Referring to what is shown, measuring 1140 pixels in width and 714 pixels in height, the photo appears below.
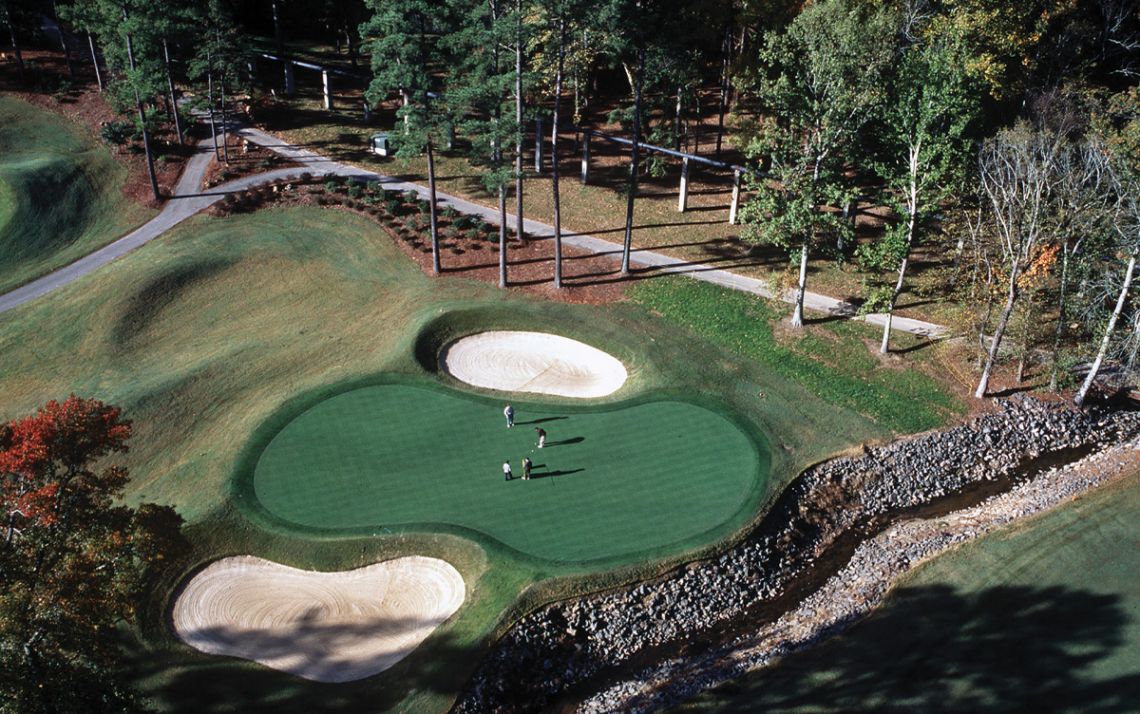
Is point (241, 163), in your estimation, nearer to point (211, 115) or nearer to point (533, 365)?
point (211, 115)

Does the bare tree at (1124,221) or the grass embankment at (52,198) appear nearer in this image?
the bare tree at (1124,221)

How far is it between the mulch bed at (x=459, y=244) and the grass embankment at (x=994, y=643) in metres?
28.2

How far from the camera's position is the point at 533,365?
5244 centimetres

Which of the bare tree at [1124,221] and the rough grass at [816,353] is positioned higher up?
the bare tree at [1124,221]

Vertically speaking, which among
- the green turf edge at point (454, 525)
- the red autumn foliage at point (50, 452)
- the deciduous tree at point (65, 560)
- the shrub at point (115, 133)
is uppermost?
the shrub at point (115, 133)

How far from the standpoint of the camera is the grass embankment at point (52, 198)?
61.5 m

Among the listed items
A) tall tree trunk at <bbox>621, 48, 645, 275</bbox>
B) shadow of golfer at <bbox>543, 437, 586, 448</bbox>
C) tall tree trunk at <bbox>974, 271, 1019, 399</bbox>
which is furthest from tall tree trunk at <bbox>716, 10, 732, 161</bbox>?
shadow of golfer at <bbox>543, 437, 586, 448</bbox>

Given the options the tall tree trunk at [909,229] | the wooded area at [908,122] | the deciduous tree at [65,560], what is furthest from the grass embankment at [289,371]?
the tall tree trunk at [909,229]

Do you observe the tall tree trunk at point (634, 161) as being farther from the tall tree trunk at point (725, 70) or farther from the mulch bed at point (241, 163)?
the mulch bed at point (241, 163)

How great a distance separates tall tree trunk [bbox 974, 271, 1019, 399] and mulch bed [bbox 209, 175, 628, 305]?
894 inches

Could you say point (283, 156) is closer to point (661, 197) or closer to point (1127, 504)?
point (661, 197)

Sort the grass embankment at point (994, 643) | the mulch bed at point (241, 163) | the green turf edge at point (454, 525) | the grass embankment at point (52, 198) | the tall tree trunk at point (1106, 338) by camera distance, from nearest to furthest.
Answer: the grass embankment at point (994, 643) < the green turf edge at point (454, 525) < the tall tree trunk at point (1106, 338) < the grass embankment at point (52, 198) < the mulch bed at point (241, 163)

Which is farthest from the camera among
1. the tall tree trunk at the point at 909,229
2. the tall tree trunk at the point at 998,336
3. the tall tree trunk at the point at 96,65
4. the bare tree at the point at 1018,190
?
the tall tree trunk at the point at 96,65

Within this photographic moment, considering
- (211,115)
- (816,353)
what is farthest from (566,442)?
(211,115)
